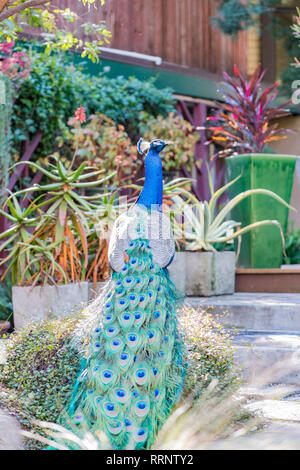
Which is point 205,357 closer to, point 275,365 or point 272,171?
point 275,365

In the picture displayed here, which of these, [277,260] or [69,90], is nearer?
[277,260]

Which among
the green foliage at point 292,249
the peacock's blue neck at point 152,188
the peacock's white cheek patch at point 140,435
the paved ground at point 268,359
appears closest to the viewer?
the peacock's white cheek patch at point 140,435

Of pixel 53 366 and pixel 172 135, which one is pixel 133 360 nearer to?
pixel 53 366

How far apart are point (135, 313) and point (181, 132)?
6.45m

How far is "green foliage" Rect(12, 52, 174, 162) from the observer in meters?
7.84

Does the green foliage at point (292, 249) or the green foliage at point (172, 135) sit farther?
the green foliage at point (172, 135)

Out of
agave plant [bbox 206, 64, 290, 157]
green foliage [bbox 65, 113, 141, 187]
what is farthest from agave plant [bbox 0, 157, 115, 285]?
green foliage [bbox 65, 113, 141, 187]

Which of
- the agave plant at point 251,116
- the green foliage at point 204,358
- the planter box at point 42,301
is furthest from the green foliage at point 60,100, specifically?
the green foliage at point 204,358

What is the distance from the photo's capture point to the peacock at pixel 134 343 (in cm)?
313

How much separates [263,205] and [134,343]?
402 cm

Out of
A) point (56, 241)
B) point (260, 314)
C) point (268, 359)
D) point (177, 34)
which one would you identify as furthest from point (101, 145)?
point (268, 359)

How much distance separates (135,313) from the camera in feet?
11.4

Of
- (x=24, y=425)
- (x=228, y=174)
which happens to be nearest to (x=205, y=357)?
(x=24, y=425)

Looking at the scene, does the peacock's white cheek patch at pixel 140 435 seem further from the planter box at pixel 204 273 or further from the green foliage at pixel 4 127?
the green foliage at pixel 4 127
